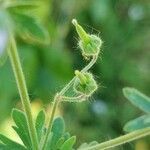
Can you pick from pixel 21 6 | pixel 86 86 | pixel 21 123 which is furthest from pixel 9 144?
pixel 21 6

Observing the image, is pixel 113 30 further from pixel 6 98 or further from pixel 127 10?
pixel 6 98

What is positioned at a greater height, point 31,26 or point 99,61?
point 99,61

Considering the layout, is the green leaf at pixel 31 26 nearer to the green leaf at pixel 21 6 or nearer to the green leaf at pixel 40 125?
the green leaf at pixel 21 6

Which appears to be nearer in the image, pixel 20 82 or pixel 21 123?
pixel 20 82

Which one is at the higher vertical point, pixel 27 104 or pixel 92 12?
pixel 92 12

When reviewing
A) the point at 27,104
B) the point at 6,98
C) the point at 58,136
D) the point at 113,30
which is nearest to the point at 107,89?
the point at 113,30

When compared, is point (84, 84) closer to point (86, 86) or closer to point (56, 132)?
point (86, 86)

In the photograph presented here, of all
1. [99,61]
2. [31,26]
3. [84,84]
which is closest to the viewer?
[31,26]
